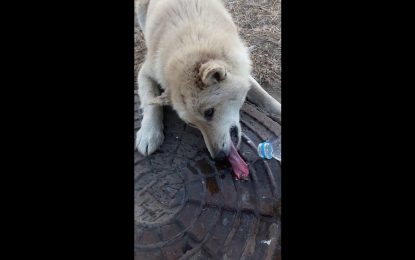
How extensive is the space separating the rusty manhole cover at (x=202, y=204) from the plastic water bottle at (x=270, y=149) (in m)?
0.05

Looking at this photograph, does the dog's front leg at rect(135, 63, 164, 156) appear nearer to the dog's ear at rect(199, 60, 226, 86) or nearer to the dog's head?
the dog's head

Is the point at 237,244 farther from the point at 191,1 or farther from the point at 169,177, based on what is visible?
the point at 191,1

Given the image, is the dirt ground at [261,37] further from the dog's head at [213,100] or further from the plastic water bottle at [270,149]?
the dog's head at [213,100]

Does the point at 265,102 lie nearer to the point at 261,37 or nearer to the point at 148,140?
the point at 148,140

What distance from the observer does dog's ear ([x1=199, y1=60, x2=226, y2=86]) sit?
8.91 feet

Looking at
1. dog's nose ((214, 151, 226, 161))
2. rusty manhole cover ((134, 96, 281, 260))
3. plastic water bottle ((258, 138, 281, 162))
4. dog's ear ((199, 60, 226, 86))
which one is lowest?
rusty manhole cover ((134, 96, 281, 260))

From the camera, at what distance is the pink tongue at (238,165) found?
2924 mm

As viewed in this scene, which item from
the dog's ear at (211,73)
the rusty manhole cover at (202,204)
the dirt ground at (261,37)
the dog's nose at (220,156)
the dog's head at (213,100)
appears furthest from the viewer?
the dirt ground at (261,37)

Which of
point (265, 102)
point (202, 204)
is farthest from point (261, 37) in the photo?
point (202, 204)

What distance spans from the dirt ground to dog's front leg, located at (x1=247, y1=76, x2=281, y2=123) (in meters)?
0.41

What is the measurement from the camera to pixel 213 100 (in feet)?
9.40

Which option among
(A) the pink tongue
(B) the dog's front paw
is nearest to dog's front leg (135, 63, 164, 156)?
(B) the dog's front paw

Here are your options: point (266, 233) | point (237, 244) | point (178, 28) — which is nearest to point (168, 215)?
point (237, 244)

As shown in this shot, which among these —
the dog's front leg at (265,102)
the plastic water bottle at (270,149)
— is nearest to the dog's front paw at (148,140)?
the plastic water bottle at (270,149)
